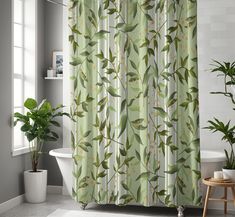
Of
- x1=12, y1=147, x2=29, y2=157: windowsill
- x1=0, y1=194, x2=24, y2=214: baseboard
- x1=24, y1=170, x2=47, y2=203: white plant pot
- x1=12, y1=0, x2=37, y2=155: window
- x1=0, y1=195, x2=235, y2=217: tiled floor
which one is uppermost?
x1=12, y1=0, x2=37, y2=155: window

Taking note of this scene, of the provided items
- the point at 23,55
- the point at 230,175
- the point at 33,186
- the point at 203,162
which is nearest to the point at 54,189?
the point at 33,186

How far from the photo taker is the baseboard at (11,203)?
5248mm

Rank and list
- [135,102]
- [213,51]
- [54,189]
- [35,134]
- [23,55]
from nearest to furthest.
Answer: [135,102] < [213,51] < [35,134] < [23,55] < [54,189]

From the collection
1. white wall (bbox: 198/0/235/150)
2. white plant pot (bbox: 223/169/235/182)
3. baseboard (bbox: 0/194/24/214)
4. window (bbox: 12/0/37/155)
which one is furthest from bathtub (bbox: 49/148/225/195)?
window (bbox: 12/0/37/155)

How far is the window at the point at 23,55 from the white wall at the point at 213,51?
2.24 meters

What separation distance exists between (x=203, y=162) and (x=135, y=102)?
39.5 inches

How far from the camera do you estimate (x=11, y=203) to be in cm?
545

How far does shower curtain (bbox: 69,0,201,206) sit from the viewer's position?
4.90m

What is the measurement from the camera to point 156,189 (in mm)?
4977

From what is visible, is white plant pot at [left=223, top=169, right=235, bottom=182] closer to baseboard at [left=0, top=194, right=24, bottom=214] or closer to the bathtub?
the bathtub

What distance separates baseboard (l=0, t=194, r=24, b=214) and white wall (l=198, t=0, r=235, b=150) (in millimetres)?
2384

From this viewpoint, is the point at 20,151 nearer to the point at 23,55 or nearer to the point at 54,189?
the point at 54,189

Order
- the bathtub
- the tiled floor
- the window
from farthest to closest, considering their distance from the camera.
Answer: the window
the tiled floor
the bathtub

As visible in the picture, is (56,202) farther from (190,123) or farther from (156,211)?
(190,123)
